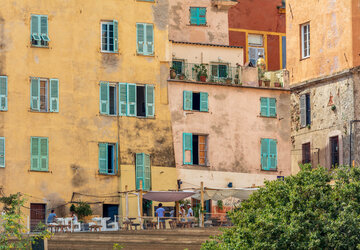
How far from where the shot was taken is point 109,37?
213 feet

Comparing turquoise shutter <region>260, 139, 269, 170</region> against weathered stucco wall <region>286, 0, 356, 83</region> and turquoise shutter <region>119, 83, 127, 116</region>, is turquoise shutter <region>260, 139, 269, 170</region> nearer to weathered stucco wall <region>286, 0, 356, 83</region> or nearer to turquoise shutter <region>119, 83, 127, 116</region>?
weathered stucco wall <region>286, 0, 356, 83</region>

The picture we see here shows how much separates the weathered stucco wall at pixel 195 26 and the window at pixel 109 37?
15.8ft

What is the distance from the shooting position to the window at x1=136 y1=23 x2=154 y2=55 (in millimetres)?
65500

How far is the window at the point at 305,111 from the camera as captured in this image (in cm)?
7150

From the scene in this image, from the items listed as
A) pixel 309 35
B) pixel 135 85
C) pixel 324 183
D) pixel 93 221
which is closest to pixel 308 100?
pixel 309 35

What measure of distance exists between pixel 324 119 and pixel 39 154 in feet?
49.9

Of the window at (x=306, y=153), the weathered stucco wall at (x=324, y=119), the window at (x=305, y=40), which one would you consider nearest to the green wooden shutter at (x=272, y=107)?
the weathered stucco wall at (x=324, y=119)

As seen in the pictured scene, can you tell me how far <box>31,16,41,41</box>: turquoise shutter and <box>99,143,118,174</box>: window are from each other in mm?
5411

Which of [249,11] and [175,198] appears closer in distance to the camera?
[175,198]

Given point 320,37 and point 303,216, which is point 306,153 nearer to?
point 320,37

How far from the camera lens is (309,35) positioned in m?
72.3

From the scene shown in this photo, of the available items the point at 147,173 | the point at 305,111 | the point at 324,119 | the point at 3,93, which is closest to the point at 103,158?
the point at 147,173

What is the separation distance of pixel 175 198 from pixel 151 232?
573 centimetres

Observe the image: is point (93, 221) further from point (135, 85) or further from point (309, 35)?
point (309, 35)
